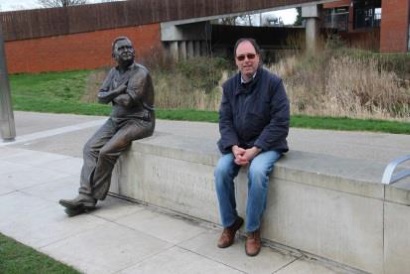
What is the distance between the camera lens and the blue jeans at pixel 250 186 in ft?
13.8

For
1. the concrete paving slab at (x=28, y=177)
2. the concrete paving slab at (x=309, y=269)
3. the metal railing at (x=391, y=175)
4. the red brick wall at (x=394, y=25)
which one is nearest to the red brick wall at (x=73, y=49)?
the red brick wall at (x=394, y=25)

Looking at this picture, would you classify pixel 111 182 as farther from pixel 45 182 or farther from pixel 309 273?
pixel 309 273

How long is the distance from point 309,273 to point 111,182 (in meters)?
3.17

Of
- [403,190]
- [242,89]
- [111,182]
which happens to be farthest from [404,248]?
[111,182]

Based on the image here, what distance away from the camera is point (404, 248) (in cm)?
350

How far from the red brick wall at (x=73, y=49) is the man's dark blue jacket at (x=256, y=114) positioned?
32444mm

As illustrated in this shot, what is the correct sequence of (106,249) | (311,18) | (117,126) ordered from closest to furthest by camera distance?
(106,249)
(117,126)
(311,18)

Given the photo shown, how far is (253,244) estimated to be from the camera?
436 centimetres

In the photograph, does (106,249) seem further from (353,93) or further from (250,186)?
(353,93)

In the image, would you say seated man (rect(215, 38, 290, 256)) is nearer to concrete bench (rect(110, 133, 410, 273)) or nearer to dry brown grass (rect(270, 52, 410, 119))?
concrete bench (rect(110, 133, 410, 273))

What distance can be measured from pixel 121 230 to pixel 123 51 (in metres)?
2.00

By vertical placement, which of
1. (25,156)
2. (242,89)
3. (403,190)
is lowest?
(25,156)

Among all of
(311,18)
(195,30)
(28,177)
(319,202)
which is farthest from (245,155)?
(195,30)

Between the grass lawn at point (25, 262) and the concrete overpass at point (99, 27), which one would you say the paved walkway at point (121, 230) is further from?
the concrete overpass at point (99, 27)
